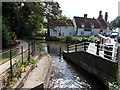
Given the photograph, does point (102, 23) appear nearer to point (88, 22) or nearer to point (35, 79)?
point (88, 22)

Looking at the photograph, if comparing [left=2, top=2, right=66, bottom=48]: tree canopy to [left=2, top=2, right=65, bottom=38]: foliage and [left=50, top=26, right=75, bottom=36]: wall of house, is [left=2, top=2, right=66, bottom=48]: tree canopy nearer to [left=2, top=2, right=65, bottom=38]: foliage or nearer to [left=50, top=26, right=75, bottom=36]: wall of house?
[left=2, top=2, right=65, bottom=38]: foliage

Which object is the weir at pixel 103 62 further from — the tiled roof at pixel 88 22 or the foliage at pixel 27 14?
the tiled roof at pixel 88 22

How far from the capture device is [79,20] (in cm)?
4191

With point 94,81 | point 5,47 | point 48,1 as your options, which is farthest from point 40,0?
point 94,81

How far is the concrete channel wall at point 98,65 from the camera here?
6268 mm

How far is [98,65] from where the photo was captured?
758 cm

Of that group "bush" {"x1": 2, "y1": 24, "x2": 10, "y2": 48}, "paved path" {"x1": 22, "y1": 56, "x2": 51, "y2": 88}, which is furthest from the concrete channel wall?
"bush" {"x1": 2, "y1": 24, "x2": 10, "y2": 48}

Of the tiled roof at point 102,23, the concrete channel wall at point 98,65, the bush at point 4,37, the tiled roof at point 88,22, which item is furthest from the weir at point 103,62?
the tiled roof at point 102,23

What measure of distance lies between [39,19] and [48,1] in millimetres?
3330

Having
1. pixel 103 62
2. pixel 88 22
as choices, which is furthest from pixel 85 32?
pixel 103 62

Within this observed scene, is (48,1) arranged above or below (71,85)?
above

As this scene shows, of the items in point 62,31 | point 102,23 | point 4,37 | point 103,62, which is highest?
point 102,23

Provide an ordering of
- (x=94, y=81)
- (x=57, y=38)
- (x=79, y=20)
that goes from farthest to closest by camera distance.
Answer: (x=79, y=20)
(x=57, y=38)
(x=94, y=81)

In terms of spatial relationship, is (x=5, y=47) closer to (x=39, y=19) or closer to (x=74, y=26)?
(x=39, y=19)
